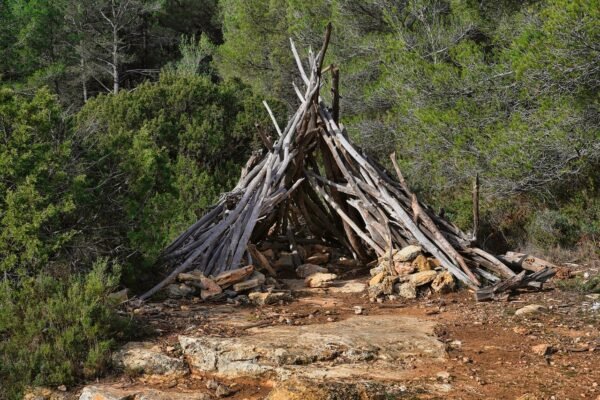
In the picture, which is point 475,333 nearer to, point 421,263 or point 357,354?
point 357,354

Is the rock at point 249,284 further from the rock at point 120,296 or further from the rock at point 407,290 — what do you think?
the rock at point 407,290

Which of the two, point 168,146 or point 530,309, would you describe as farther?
point 168,146

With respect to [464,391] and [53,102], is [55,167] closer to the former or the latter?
[53,102]

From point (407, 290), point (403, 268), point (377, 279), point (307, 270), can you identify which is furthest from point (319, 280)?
point (407, 290)

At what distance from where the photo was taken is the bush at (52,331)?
426 centimetres

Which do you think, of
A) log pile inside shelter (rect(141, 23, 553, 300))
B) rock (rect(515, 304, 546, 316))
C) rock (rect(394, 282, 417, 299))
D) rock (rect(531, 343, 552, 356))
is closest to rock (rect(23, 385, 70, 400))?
log pile inside shelter (rect(141, 23, 553, 300))

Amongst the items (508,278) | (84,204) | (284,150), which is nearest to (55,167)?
(84,204)

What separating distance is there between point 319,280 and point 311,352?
285cm

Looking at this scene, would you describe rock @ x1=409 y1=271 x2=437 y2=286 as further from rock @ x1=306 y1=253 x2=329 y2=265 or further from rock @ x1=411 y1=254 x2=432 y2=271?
rock @ x1=306 y1=253 x2=329 y2=265

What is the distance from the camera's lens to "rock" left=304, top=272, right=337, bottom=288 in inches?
286

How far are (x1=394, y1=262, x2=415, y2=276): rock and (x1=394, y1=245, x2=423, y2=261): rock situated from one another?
2.2 inches

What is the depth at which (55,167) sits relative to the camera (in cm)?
555

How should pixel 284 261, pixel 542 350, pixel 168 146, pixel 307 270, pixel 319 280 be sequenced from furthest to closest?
pixel 168 146, pixel 284 261, pixel 307 270, pixel 319 280, pixel 542 350

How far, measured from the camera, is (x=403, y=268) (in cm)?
695
